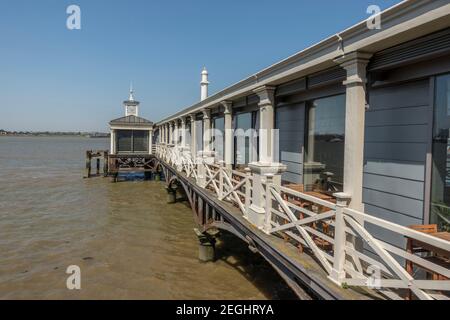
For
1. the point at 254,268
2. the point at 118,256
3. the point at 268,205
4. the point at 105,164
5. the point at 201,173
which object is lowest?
the point at 118,256

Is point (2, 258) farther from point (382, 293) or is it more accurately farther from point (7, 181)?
point (7, 181)

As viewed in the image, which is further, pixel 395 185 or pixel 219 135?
pixel 219 135

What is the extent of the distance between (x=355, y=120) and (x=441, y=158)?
3.42 ft

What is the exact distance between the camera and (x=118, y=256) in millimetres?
9961

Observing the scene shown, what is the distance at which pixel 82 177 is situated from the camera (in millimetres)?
28828

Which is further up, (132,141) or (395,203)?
(132,141)

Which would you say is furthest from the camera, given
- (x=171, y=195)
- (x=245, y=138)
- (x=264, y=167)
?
(x=171, y=195)

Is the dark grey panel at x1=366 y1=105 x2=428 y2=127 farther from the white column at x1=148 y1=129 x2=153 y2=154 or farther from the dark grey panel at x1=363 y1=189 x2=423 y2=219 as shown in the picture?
the white column at x1=148 y1=129 x2=153 y2=154

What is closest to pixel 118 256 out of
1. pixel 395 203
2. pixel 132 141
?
pixel 395 203

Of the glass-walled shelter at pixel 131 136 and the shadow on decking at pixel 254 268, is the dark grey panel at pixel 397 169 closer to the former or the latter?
the shadow on decking at pixel 254 268

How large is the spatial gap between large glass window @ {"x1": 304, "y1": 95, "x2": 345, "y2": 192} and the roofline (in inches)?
34.0

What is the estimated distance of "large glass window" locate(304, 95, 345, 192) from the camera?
5.60 metres

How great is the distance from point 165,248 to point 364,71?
8510mm

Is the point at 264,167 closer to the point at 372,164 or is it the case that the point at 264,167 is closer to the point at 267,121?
the point at 267,121
